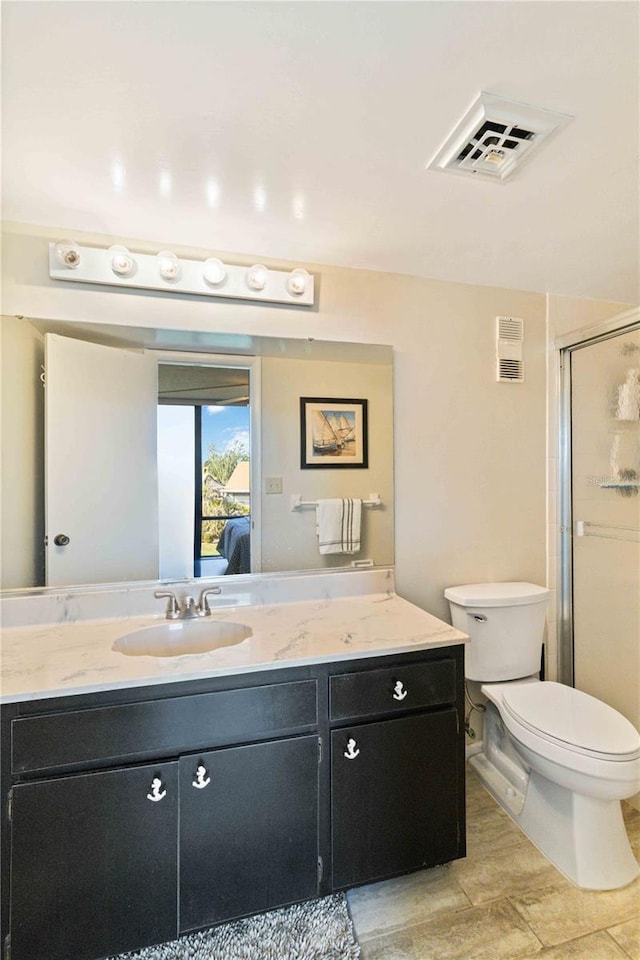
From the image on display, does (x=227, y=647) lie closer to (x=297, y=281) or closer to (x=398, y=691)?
(x=398, y=691)

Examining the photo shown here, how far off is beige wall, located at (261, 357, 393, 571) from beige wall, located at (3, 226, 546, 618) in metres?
0.07

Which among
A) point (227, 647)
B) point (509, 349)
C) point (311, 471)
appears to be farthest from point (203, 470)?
point (509, 349)

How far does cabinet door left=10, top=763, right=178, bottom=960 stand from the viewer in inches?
43.5

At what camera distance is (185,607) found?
5.37 ft

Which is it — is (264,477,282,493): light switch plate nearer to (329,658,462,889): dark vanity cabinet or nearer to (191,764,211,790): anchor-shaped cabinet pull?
(329,658,462,889): dark vanity cabinet

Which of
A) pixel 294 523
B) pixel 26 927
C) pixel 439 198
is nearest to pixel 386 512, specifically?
pixel 294 523

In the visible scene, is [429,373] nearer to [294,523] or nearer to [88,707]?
[294,523]

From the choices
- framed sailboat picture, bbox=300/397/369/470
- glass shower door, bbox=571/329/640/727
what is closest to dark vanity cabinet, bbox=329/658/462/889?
framed sailboat picture, bbox=300/397/369/470

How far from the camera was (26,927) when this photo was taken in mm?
1103

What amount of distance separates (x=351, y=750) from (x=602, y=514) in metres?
1.53

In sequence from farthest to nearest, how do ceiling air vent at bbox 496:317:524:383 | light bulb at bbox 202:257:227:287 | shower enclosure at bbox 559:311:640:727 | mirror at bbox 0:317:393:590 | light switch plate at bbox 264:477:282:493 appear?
1. ceiling air vent at bbox 496:317:524:383
2. shower enclosure at bbox 559:311:640:727
3. light switch plate at bbox 264:477:282:493
4. light bulb at bbox 202:257:227:287
5. mirror at bbox 0:317:393:590

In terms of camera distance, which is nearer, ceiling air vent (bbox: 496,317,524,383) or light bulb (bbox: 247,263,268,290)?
light bulb (bbox: 247,263,268,290)

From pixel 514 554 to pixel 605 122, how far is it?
1.61 m

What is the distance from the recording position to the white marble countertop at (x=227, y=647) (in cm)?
115
